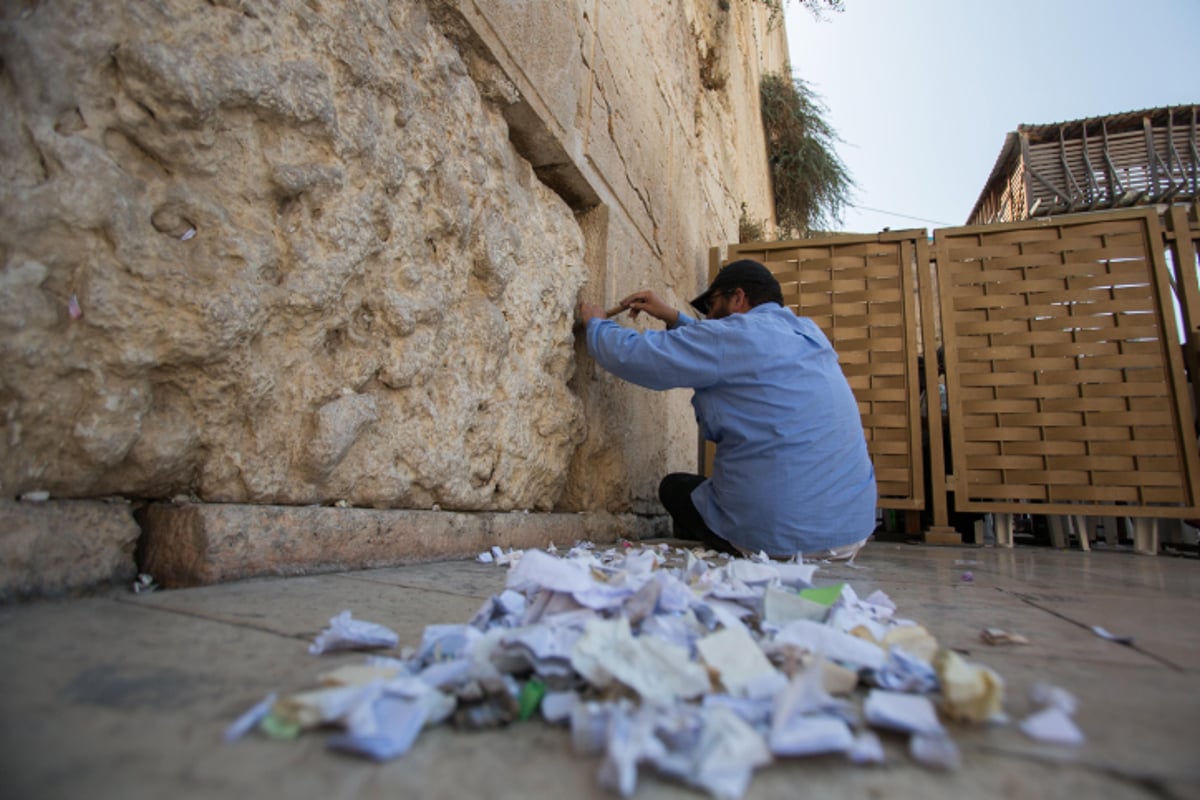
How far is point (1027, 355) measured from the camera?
11.5 ft

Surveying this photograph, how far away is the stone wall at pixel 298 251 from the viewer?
0.94m

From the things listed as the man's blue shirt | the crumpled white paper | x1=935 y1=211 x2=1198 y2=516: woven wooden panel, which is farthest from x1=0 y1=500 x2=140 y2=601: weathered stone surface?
x1=935 y1=211 x2=1198 y2=516: woven wooden panel

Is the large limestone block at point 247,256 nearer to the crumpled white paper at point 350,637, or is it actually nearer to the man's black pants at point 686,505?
the crumpled white paper at point 350,637

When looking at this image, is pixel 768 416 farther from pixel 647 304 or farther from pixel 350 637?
pixel 350 637

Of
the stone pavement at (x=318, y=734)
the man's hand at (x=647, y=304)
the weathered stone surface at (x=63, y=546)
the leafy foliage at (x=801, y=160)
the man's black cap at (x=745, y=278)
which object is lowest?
the stone pavement at (x=318, y=734)

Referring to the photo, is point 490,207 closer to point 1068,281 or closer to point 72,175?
point 72,175

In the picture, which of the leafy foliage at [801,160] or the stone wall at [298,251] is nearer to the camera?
the stone wall at [298,251]

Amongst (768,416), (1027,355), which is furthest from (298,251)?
(1027,355)

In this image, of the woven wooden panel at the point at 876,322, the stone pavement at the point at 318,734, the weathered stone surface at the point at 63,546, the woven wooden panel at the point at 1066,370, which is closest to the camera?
the stone pavement at the point at 318,734

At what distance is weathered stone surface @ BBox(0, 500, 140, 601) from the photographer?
90 cm

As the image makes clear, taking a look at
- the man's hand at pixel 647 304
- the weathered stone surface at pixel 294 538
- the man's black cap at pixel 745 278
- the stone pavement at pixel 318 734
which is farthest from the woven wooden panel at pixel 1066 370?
the weathered stone surface at pixel 294 538

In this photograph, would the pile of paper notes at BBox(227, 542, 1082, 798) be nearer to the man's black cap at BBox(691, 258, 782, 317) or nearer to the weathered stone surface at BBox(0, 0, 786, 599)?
the weathered stone surface at BBox(0, 0, 786, 599)

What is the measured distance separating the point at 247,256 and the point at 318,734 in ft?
2.92

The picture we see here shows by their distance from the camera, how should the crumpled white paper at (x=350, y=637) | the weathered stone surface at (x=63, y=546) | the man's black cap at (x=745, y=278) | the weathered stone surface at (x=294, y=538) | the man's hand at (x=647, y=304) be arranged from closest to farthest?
the crumpled white paper at (x=350, y=637), the weathered stone surface at (x=63, y=546), the weathered stone surface at (x=294, y=538), the man's hand at (x=647, y=304), the man's black cap at (x=745, y=278)
